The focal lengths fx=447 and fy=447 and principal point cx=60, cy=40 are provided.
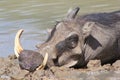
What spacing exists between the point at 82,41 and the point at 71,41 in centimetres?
21

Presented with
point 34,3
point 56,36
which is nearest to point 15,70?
point 56,36

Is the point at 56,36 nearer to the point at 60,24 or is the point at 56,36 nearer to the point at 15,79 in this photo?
the point at 60,24

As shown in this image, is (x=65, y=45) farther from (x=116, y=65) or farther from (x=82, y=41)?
(x=116, y=65)

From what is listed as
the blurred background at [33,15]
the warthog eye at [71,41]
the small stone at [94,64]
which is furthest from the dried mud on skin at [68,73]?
the blurred background at [33,15]

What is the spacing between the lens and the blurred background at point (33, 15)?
8656 millimetres

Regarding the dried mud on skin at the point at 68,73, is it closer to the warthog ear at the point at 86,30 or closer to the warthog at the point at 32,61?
the warthog at the point at 32,61

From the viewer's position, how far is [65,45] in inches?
253

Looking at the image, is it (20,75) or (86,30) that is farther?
(86,30)

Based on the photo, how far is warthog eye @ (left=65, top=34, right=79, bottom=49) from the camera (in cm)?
645

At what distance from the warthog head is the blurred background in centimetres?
157

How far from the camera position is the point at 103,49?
670 centimetres

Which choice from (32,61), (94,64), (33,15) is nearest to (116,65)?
(94,64)

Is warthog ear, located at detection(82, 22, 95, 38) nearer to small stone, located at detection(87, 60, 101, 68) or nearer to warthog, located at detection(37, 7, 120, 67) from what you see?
warthog, located at detection(37, 7, 120, 67)

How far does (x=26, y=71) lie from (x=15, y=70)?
12.8 inches
